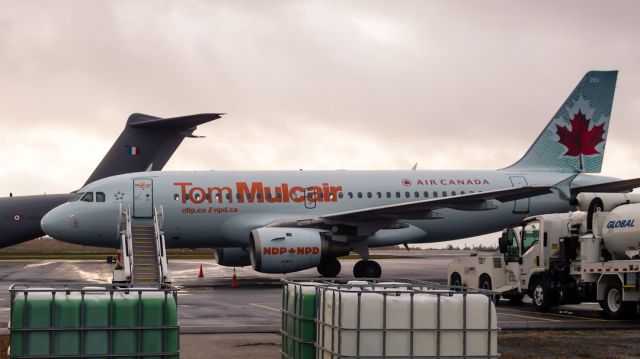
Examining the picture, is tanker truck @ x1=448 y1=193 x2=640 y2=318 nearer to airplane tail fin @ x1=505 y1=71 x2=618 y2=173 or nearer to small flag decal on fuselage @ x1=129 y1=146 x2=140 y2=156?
airplane tail fin @ x1=505 y1=71 x2=618 y2=173

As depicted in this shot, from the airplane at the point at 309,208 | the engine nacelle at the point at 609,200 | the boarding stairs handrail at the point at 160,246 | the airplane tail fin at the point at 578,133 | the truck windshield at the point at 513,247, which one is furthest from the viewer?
the airplane tail fin at the point at 578,133

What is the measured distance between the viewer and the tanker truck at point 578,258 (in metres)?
19.4

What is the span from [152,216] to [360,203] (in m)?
7.16

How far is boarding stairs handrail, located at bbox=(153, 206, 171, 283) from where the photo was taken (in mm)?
23906

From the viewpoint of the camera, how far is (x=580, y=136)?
3725 cm

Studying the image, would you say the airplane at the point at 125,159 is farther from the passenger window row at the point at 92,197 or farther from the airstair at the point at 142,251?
the airstair at the point at 142,251

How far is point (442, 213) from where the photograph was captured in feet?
110

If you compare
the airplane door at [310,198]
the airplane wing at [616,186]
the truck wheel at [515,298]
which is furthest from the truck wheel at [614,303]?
the airplane door at [310,198]

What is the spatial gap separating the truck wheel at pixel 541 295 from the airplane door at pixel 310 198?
1185cm

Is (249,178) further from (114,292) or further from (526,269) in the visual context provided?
(114,292)

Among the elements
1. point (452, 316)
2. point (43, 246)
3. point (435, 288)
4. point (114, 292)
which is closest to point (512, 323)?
point (435, 288)

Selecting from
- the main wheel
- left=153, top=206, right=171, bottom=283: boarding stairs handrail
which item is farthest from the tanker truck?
the main wheel

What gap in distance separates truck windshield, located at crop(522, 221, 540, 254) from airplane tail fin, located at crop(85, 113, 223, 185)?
866 inches

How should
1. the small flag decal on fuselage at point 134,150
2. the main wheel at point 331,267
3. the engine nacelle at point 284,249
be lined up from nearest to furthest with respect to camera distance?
the engine nacelle at point 284,249 → the main wheel at point 331,267 → the small flag decal on fuselage at point 134,150
